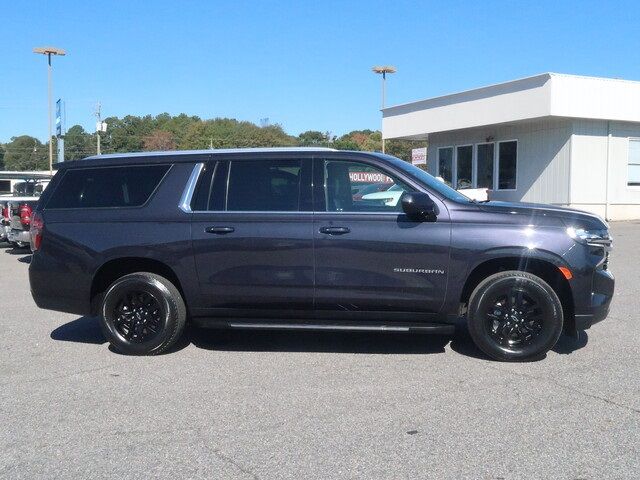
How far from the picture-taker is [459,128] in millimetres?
25156

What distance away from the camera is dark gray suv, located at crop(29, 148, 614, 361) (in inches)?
227

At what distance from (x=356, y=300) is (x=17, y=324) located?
4.42 meters

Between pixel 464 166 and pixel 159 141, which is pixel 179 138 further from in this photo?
pixel 464 166

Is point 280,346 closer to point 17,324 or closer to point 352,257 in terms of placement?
point 352,257

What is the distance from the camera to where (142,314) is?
638cm

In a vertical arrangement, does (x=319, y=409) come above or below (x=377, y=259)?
below

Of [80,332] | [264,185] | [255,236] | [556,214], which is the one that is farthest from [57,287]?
[556,214]

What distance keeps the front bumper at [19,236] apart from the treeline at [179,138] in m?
40.2

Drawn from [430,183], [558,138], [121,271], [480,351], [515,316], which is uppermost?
[558,138]

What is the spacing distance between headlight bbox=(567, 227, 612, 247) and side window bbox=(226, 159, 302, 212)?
7.98 feet

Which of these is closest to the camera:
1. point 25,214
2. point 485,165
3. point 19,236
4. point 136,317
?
point 136,317

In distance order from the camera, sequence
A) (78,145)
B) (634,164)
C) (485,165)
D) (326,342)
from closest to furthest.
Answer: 1. (326,342)
2. (634,164)
3. (485,165)
4. (78,145)

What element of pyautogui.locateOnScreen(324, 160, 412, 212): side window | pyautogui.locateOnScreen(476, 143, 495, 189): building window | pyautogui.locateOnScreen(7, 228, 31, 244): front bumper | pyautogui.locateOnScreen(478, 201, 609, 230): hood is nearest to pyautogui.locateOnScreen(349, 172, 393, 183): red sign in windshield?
pyautogui.locateOnScreen(324, 160, 412, 212): side window

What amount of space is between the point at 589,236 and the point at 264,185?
2.93m
